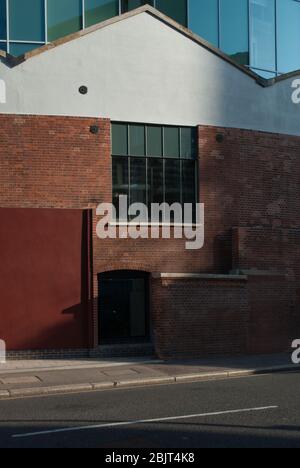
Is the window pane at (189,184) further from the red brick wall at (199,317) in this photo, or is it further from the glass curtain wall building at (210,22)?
the glass curtain wall building at (210,22)

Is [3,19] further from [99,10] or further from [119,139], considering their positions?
[119,139]

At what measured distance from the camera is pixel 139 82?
18344mm

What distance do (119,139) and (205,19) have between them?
19.5 feet

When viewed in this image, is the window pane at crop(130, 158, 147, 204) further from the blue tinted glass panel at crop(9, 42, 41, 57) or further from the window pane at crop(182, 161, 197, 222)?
the blue tinted glass panel at crop(9, 42, 41, 57)

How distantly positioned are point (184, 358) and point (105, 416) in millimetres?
7577

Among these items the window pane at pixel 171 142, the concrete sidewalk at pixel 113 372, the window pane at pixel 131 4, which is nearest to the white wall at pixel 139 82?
the window pane at pixel 171 142

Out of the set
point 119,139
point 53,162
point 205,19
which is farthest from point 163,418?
point 205,19

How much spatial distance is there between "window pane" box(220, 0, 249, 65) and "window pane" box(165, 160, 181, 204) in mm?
5214

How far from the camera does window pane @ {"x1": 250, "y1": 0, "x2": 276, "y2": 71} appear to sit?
21953mm

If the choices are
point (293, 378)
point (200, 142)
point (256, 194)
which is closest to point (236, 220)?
point (256, 194)

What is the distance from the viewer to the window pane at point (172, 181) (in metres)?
18.8

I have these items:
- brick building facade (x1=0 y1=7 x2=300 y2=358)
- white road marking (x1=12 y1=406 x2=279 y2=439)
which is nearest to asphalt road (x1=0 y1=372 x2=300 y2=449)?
white road marking (x1=12 y1=406 x2=279 y2=439)

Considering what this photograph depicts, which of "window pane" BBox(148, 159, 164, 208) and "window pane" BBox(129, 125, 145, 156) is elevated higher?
"window pane" BBox(129, 125, 145, 156)
